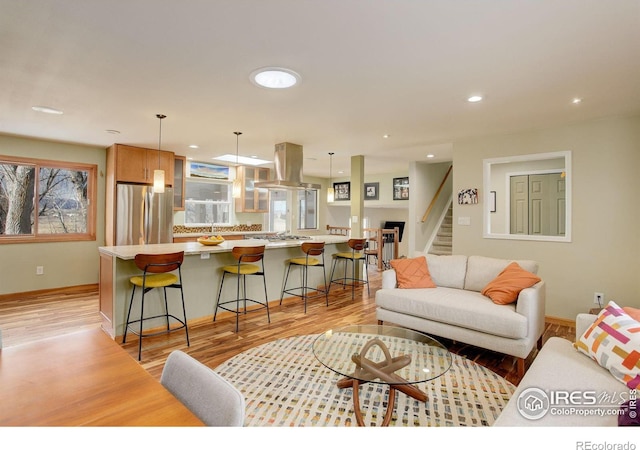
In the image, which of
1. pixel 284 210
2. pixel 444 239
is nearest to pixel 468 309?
pixel 444 239

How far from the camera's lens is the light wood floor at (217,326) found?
2889 millimetres

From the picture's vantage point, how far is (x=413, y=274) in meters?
3.55

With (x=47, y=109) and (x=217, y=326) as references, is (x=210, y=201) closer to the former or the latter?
(x=47, y=109)

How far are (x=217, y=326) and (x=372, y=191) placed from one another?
6213mm

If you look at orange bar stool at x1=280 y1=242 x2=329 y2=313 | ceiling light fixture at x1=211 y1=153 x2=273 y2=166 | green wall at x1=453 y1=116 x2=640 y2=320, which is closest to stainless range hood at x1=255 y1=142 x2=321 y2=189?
orange bar stool at x1=280 y1=242 x2=329 y2=313

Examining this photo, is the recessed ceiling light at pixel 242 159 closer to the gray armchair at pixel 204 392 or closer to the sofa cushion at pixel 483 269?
the sofa cushion at pixel 483 269

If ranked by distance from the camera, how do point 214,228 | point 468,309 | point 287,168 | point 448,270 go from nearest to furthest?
point 468,309, point 448,270, point 287,168, point 214,228

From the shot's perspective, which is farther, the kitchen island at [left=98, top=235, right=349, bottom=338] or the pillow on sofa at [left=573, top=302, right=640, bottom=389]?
the kitchen island at [left=98, top=235, right=349, bottom=338]

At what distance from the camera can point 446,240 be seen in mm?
7371

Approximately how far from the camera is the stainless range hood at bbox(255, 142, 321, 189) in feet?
16.2

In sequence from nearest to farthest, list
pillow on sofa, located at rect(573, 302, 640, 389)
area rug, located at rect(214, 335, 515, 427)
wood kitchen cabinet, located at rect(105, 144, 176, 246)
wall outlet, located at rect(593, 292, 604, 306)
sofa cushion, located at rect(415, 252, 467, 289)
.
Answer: pillow on sofa, located at rect(573, 302, 640, 389) < area rug, located at rect(214, 335, 515, 427) < sofa cushion, located at rect(415, 252, 467, 289) < wall outlet, located at rect(593, 292, 604, 306) < wood kitchen cabinet, located at rect(105, 144, 176, 246)

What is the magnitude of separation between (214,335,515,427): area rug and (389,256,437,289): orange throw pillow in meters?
0.87

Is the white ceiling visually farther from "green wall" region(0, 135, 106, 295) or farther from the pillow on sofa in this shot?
the pillow on sofa
